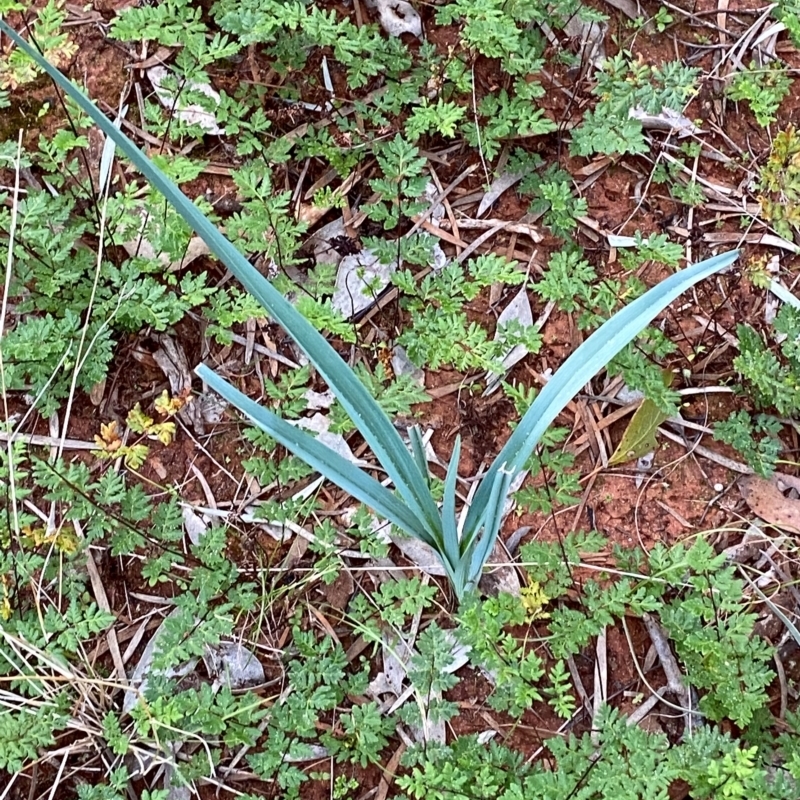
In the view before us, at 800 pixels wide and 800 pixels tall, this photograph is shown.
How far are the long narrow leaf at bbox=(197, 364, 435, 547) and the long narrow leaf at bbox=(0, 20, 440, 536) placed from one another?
0.13ft

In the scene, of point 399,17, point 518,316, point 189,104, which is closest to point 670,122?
point 518,316

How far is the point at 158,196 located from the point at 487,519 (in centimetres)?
109

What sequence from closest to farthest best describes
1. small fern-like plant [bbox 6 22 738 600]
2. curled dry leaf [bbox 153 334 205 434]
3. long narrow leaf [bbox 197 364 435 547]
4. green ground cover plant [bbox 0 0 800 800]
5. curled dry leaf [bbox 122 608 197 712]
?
small fern-like plant [bbox 6 22 738 600] → long narrow leaf [bbox 197 364 435 547] → green ground cover plant [bbox 0 0 800 800] → curled dry leaf [bbox 122 608 197 712] → curled dry leaf [bbox 153 334 205 434]

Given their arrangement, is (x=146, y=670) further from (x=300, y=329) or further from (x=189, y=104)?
(x=189, y=104)

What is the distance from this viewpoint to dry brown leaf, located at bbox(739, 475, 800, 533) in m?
1.90

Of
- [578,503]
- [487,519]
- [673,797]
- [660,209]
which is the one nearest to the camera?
[487,519]

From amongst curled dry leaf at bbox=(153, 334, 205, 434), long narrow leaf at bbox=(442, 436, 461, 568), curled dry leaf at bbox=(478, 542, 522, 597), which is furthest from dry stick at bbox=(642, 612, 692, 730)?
curled dry leaf at bbox=(153, 334, 205, 434)

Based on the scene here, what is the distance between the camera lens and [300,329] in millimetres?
1131

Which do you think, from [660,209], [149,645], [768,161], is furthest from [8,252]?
[768,161]

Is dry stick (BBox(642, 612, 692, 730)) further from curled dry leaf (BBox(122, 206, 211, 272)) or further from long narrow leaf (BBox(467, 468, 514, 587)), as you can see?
curled dry leaf (BBox(122, 206, 211, 272))

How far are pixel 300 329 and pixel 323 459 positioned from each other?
28 centimetres

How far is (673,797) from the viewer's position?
68.9 inches

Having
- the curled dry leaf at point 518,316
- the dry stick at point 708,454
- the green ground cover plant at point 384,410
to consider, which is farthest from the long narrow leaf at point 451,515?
the dry stick at point 708,454

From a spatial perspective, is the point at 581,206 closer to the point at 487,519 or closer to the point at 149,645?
the point at 487,519
